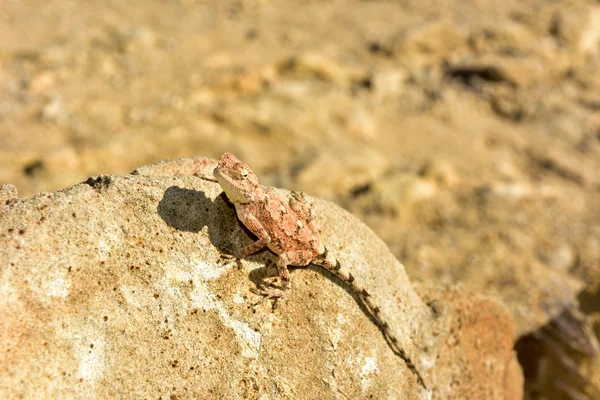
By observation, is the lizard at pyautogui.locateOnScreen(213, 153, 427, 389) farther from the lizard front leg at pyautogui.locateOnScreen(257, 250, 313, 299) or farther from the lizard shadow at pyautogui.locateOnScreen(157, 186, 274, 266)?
the lizard shadow at pyautogui.locateOnScreen(157, 186, 274, 266)

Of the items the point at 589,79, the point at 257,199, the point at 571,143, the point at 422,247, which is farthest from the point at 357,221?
the point at 589,79

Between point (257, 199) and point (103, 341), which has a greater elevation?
point (257, 199)

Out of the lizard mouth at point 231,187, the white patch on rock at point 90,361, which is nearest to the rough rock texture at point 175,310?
the white patch on rock at point 90,361

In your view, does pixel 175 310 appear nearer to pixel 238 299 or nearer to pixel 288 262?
pixel 238 299

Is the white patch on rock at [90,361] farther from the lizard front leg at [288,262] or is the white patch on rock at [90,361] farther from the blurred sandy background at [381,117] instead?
the blurred sandy background at [381,117]

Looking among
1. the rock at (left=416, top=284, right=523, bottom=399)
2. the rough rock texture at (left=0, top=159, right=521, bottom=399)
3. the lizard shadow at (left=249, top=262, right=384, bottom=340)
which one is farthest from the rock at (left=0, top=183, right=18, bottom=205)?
the rock at (left=416, top=284, right=523, bottom=399)

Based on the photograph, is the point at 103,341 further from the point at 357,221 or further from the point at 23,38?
the point at 23,38

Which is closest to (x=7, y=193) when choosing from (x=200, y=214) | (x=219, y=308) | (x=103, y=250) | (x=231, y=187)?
(x=103, y=250)
